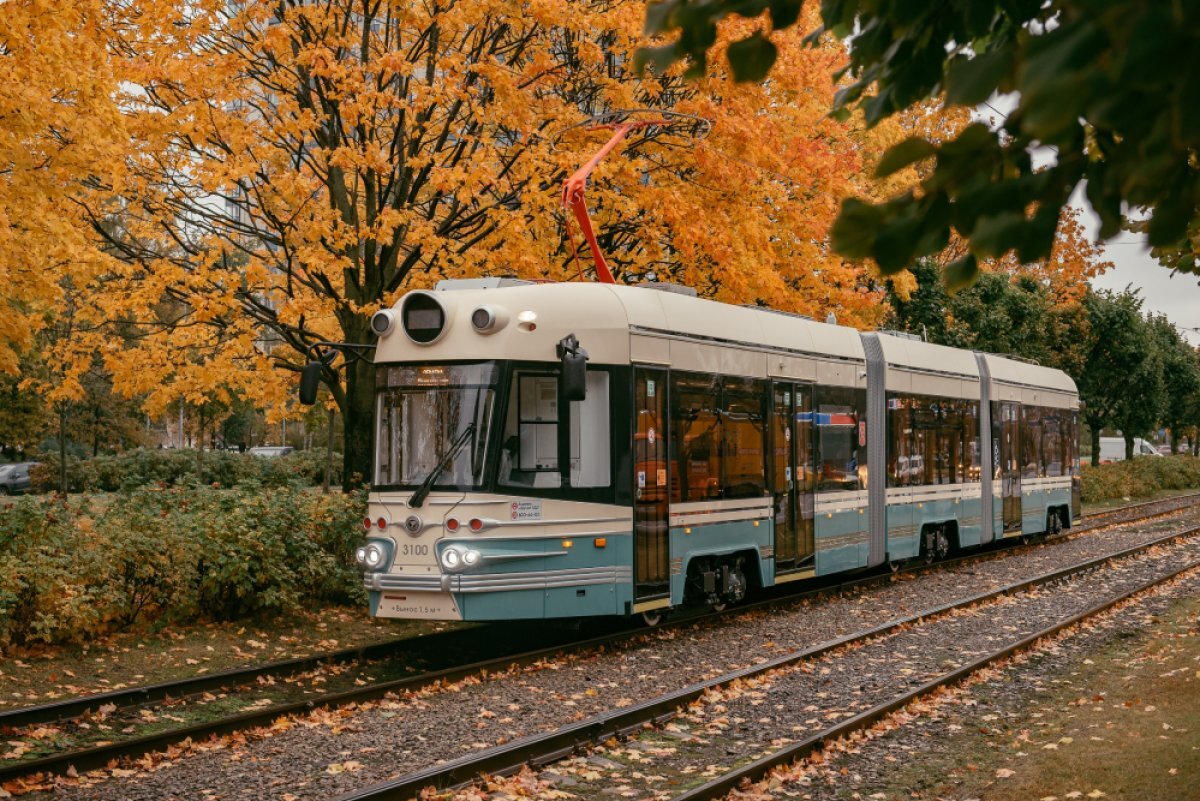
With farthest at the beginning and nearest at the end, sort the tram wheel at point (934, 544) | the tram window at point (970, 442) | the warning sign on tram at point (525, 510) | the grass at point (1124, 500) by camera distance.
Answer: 1. the grass at point (1124, 500)
2. the tram window at point (970, 442)
3. the tram wheel at point (934, 544)
4. the warning sign on tram at point (525, 510)

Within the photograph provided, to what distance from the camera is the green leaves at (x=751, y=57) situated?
321 centimetres

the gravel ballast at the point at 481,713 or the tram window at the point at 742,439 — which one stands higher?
the tram window at the point at 742,439

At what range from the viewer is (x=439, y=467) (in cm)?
1173

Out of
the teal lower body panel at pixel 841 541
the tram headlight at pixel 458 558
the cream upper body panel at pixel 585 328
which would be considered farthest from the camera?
the teal lower body panel at pixel 841 541

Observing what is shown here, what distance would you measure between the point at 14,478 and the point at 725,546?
40206 mm

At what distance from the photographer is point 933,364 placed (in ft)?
65.3

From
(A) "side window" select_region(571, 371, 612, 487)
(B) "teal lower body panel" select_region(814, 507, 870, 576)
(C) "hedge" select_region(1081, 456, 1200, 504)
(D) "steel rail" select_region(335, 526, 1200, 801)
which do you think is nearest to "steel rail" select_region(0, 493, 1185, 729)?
(A) "side window" select_region(571, 371, 612, 487)

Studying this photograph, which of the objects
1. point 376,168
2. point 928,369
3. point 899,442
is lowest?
point 899,442

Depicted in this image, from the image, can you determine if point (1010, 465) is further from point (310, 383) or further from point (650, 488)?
point (310, 383)

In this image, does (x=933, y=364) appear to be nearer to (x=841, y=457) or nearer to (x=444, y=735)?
(x=841, y=457)

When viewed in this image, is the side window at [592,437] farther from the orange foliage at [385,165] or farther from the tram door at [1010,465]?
the tram door at [1010,465]

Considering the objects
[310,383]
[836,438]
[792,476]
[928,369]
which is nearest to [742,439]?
[792,476]

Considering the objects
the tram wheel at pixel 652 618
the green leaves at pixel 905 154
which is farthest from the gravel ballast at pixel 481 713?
the green leaves at pixel 905 154

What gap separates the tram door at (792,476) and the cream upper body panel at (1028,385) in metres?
7.71
